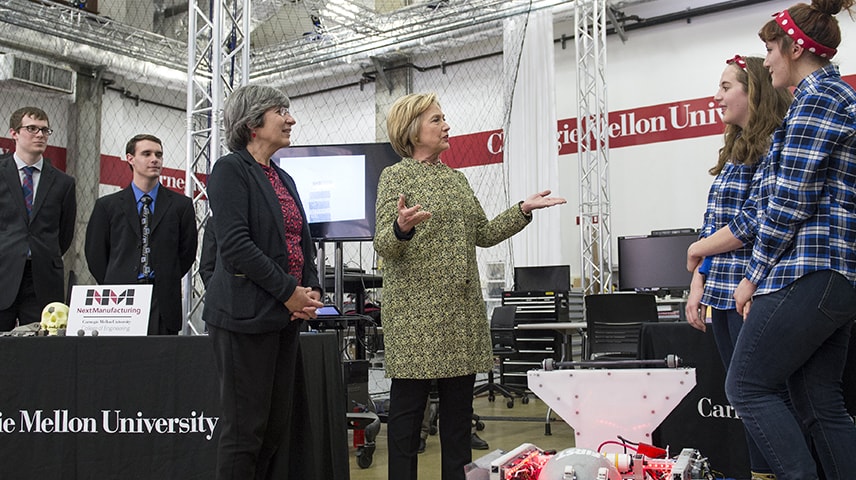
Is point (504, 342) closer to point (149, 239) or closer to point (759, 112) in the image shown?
point (149, 239)

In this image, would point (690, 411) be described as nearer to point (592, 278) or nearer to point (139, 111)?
point (592, 278)

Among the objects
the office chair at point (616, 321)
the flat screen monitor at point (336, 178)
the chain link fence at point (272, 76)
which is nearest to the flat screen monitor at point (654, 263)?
the office chair at point (616, 321)

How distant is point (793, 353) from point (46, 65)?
396 inches

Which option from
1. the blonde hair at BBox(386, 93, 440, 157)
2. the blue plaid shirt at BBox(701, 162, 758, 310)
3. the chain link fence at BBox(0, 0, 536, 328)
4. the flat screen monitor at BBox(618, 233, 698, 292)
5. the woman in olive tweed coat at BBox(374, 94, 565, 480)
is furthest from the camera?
the chain link fence at BBox(0, 0, 536, 328)

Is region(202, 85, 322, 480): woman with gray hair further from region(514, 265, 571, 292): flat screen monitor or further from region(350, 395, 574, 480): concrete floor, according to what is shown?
region(514, 265, 571, 292): flat screen monitor

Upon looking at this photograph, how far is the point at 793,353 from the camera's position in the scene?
178 centimetres

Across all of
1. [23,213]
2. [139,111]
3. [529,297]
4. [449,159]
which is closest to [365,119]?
[449,159]

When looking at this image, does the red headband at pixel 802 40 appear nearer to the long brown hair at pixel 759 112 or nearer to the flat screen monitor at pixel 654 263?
the long brown hair at pixel 759 112

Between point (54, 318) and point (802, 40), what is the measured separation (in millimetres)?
2542

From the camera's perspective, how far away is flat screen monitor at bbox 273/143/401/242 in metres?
3.94

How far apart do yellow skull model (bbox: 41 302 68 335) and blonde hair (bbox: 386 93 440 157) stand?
1.37m

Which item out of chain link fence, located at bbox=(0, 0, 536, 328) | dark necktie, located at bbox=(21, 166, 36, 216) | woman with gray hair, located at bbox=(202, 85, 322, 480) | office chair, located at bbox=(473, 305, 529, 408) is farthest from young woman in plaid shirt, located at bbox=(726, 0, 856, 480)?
chain link fence, located at bbox=(0, 0, 536, 328)

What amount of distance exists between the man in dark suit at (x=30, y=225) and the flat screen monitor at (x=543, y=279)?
13.3 ft

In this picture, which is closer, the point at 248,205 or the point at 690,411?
the point at 248,205
